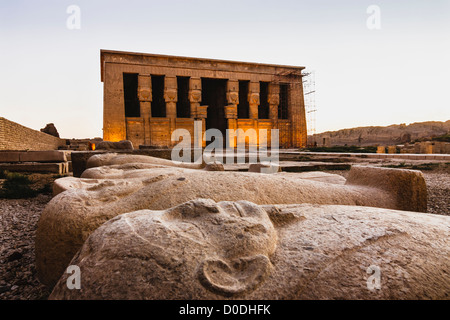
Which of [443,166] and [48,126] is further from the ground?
[48,126]

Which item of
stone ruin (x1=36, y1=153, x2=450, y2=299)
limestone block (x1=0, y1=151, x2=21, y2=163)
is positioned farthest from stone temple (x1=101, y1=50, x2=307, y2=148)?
stone ruin (x1=36, y1=153, x2=450, y2=299)

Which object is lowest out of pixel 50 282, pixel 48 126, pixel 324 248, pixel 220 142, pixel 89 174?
Result: pixel 50 282

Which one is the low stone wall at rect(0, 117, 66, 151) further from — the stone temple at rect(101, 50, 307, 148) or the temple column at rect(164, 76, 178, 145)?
the temple column at rect(164, 76, 178, 145)

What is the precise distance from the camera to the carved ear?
766 millimetres

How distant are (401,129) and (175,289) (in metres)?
39.1

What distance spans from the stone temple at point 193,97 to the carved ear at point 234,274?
52.2ft

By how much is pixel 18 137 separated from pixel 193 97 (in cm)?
1069

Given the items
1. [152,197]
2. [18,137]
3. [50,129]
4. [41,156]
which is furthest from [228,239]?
[50,129]

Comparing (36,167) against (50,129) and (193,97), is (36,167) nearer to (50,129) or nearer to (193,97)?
(193,97)

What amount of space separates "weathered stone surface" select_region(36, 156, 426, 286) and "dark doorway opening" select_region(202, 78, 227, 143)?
1855cm

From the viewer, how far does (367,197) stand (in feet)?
6.89

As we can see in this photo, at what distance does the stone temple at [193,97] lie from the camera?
54.4 ft
